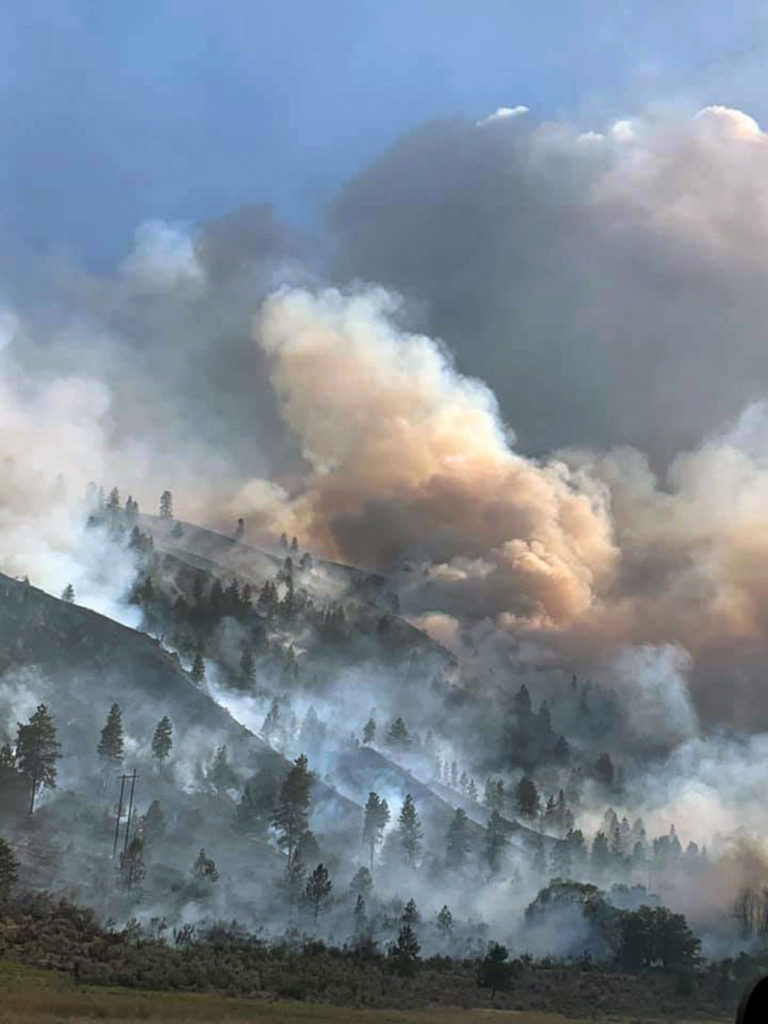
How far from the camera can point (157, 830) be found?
153 m

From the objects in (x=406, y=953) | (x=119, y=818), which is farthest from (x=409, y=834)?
(x=406, y=953)

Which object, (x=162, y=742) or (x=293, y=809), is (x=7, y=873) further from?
(x=293, y=809)

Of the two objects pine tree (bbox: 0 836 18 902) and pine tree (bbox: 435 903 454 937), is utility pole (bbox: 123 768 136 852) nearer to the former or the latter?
pine tree (bbox: 0 836 18 902)

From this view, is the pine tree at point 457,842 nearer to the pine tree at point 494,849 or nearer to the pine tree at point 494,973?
the pine tree at point 494,849

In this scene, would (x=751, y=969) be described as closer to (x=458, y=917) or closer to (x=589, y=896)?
(x=589, y=896)

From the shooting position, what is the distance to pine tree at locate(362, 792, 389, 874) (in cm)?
18000

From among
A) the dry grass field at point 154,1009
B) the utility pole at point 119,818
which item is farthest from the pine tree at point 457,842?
the dry grass field at point 154,1009

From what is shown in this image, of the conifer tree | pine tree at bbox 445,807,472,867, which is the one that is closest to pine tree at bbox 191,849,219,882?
the conifer tree

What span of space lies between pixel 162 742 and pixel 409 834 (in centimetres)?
4271

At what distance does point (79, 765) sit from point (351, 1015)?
82392 millimetres

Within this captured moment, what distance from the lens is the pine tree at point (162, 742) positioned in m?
178

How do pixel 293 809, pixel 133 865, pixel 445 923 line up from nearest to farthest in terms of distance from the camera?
pixel 133 865
pixel 445 923
pixel 293 809

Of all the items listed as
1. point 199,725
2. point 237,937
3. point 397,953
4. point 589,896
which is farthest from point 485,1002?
point 199,725

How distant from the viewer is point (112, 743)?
169125mm
